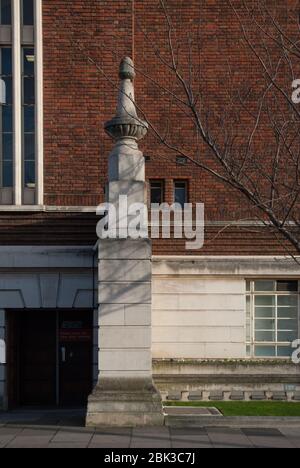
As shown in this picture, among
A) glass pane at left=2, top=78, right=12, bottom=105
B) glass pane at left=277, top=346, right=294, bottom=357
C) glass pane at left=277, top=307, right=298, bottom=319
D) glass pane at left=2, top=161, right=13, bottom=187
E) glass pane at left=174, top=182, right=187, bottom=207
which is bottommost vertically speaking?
glass pane at left=277, top=346, right=294, bottom=357

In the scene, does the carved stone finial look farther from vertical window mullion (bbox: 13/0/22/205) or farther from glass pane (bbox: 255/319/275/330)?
glass pane (bbox: 255/319/275/330)

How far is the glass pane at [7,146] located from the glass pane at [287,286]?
294 inches

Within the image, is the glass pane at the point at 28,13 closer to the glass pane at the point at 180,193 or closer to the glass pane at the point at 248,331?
the glass pane at the point at 180,193

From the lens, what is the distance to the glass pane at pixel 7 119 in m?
17.1

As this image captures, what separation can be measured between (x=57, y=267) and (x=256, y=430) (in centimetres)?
619

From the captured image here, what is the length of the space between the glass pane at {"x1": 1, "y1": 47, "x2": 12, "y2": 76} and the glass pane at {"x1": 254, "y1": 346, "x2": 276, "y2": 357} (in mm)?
9324

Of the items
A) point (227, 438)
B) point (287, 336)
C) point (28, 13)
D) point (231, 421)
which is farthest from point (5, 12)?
point (227, 438)

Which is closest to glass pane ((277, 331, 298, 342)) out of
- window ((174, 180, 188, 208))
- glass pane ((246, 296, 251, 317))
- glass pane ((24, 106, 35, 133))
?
glass pane ((246, 296, 251, 317))

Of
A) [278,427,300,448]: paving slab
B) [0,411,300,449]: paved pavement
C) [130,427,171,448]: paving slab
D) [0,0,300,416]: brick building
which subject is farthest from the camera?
[0,0,300,416]: brick building

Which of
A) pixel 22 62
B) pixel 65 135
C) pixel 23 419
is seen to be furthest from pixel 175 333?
pixel 22 62

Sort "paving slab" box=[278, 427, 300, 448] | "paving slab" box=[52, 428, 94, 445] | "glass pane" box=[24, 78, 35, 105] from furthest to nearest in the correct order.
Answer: "glass pane" box=[24, 78, 35, 105]
"paving slab" box=[52, 428, 94, 445]
"paving slab" box=[278, 427, 300, 448]

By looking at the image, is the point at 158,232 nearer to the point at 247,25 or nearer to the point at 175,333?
the point at 175,333

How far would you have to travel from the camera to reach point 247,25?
1727 cm

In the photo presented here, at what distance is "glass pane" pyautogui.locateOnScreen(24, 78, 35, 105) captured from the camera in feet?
56.2
